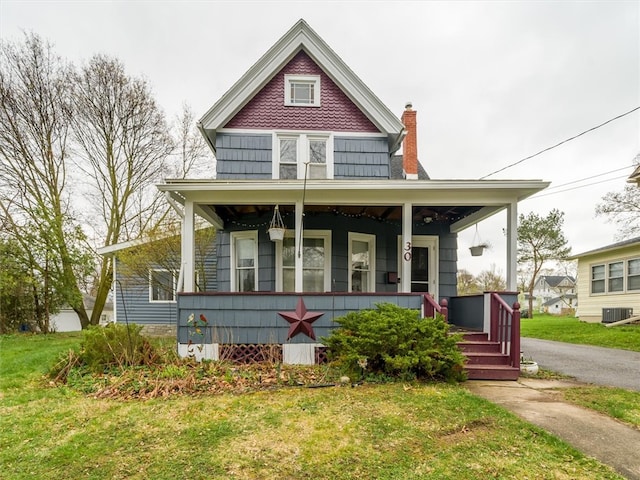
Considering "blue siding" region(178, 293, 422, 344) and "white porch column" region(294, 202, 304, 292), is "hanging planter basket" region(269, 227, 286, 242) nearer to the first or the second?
"white porch column" region(294, 202, 304, 292)

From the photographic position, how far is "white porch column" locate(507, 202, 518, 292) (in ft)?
21.7

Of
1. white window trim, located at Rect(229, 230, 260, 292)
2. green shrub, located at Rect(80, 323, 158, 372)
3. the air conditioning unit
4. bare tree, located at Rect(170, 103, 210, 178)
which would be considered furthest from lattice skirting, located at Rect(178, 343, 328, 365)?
the air conditioning unit

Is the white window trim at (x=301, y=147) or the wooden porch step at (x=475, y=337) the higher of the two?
the white window trim at (x=301, y=147)

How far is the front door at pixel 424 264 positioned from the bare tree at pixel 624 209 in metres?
13.5

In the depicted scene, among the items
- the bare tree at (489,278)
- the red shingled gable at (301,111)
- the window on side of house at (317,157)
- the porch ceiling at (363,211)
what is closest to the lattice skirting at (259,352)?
the porch ceiling at (363,211)

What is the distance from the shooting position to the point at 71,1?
10.2 m

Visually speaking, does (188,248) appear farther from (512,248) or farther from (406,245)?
(512,248)

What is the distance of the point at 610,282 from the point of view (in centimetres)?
1566

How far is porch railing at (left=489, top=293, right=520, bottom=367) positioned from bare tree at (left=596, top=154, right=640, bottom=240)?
50.3ft

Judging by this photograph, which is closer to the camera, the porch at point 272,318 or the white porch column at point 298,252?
the porch at point 272,318

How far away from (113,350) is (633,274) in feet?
61.2

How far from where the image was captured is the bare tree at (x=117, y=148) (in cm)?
1502

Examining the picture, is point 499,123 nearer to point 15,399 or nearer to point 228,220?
point 228,220

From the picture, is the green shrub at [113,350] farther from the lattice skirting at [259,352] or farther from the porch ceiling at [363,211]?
the porch ceiling at [363,211]
